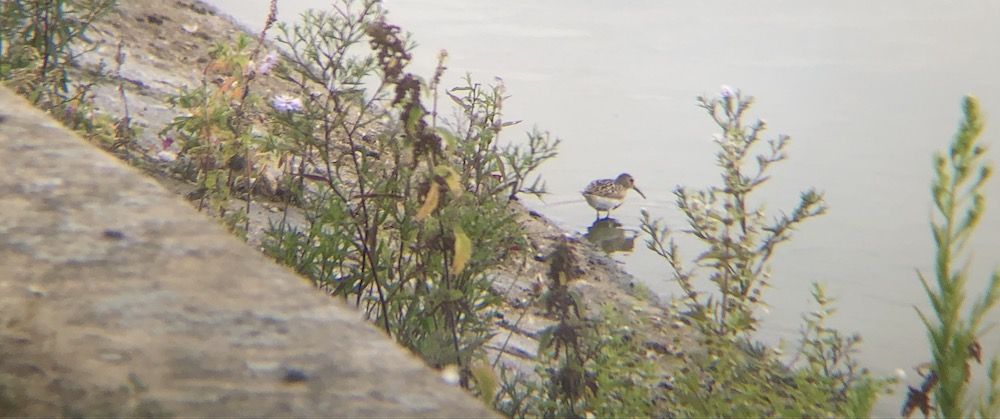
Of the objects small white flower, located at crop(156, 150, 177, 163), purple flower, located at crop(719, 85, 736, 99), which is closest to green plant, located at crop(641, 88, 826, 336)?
purple flower, located at crop(719, 85, 736, 99)

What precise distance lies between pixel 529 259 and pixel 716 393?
5.74ft

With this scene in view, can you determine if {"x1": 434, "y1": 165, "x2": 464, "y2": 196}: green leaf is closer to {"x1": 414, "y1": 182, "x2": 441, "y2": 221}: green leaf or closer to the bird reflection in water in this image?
{"x1": 414, "y1": 182, "x2": 441, "y2": 221}: green leaf

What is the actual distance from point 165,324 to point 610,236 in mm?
4227

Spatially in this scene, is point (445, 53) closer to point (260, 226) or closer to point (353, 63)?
point (353, 63)

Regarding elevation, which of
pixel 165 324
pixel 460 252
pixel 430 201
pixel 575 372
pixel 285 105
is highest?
pixel 285 105

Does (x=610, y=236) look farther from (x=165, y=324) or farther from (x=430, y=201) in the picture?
(x=165, y=324)

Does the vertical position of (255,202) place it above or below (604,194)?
below

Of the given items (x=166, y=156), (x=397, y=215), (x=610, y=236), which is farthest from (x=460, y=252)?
(x=610, y=236)

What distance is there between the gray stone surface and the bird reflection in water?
394cm

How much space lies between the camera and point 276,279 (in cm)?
123

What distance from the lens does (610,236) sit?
17.1 feet

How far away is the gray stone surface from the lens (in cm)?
103

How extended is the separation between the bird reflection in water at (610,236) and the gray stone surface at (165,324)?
3940mm

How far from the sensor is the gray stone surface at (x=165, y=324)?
1.03 metres
